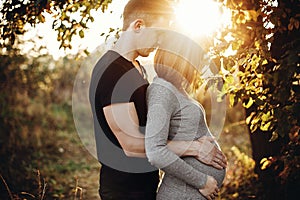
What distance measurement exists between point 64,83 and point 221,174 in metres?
9.84

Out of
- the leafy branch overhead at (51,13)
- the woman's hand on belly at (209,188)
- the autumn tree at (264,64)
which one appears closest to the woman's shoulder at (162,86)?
the woman's hand on belly at (209,188)

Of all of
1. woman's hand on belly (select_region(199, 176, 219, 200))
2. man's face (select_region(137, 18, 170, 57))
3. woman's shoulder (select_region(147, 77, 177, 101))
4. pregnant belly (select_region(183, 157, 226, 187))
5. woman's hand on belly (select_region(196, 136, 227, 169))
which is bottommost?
woman's hand on belly (select_region(199, 176, 219, 200))

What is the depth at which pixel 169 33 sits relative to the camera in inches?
107

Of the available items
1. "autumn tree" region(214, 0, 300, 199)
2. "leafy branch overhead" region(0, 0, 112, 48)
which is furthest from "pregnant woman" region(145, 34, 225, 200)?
"leafy branch overhead" region(0, 0, 112, 48)

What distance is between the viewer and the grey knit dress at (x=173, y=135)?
2.51 meters

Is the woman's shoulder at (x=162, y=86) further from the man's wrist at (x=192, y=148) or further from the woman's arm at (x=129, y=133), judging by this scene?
the man's wrist at (x=192, y=148)

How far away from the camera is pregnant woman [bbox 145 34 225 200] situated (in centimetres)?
251

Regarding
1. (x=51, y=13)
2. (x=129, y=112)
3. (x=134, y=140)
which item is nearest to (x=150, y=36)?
(x=129, y=112)

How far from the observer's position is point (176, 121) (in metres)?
2.63

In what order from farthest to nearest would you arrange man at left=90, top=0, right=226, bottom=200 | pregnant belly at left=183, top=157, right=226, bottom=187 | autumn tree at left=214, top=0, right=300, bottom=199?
autumn tree at left=214, top=0, right=300, bottom=199 → pregnant belly at left=183, top=157, right=226, bottom=187 → man at left=90, top=0, right=226, bottom=200

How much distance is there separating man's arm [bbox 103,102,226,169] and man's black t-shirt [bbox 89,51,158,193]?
1.4 inches

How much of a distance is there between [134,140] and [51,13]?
5.32 ft

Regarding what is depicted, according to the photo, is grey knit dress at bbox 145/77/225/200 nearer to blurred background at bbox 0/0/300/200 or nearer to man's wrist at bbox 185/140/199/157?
man's wrist at bbox 185/140/199/157

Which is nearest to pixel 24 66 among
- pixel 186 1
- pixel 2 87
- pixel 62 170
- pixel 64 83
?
pixel 2 87
